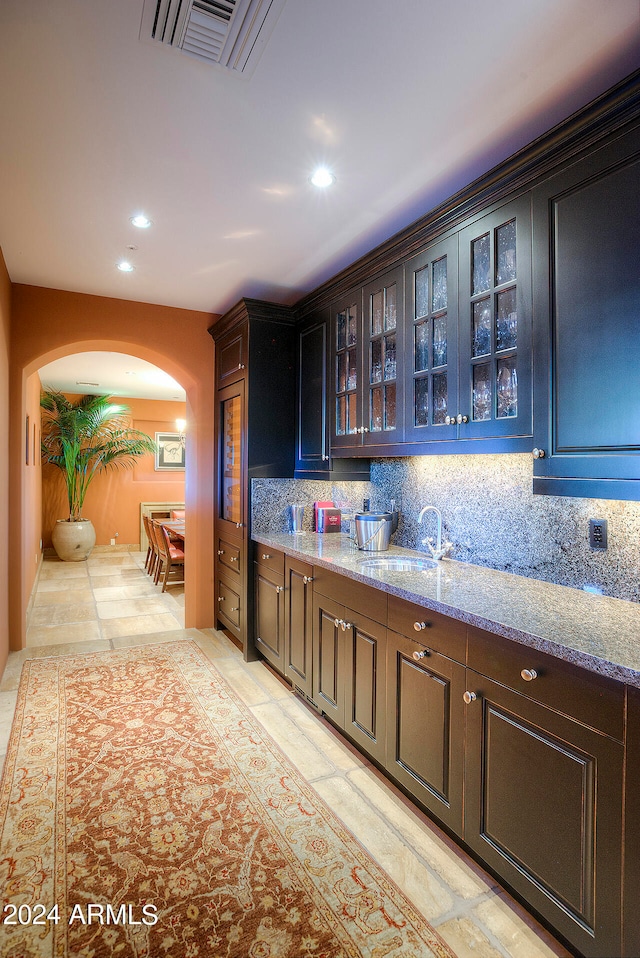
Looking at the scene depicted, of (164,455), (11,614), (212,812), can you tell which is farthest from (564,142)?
(164,455)

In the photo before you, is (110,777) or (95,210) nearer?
(110,777)

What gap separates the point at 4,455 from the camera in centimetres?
352

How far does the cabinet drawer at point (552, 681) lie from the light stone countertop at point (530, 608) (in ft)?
0.14

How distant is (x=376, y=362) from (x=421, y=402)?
50cm

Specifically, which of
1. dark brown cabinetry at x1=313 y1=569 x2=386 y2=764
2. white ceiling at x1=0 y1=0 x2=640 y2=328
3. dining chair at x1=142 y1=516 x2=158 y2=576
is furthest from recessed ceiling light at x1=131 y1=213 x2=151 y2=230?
dining chair at x1=142 y1=516 x2=158 y2=576

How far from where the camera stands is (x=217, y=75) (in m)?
1.68

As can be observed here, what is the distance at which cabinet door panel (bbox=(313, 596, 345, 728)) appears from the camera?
2555 mm

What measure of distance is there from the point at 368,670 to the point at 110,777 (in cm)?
126

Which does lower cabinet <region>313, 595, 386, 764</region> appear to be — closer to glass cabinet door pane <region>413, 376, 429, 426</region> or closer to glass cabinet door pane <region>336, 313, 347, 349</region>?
glass cabinet door pane <region>413, 376, 429, 426</region>

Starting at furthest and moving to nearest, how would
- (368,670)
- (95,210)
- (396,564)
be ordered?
(396,564)
(95,210)
(368,670)

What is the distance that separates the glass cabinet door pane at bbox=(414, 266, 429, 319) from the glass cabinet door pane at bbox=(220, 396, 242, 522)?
175cm

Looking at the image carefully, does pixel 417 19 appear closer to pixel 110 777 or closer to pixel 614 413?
pixel 614 413

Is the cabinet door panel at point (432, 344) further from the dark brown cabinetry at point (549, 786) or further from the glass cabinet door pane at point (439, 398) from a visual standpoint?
the dark brown cabinetry at point (549, 786)

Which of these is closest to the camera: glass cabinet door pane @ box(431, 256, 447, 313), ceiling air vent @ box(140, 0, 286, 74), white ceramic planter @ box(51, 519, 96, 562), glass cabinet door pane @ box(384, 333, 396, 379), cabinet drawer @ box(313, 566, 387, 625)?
ceiling air vent @ box(140, 0, 286, 74)
